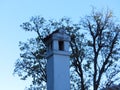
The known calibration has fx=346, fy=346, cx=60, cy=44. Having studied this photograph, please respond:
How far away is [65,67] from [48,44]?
3.43 ft

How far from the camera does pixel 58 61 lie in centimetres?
979

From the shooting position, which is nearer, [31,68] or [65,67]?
[65,67]

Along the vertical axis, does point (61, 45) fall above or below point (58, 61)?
above

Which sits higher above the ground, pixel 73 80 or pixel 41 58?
pixel 41 58

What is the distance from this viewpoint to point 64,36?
10.4 meters

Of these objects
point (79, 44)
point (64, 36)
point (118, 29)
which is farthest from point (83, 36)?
point (64, 36)

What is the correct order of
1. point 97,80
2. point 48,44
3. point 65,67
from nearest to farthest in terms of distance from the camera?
point 65,67, point 48,44, point 97,80

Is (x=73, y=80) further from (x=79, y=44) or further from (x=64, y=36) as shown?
(x=64, y=36)

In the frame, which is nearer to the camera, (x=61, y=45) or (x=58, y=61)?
(x=58, y=61)

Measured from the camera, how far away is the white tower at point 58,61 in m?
9.51

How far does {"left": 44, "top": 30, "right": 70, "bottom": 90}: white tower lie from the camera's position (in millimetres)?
9508

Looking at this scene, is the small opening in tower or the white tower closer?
the white tower

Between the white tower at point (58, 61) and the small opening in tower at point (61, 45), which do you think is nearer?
the white tower at point (58, 61)

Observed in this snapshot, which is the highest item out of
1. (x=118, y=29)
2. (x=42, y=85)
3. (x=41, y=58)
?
(x=118, y=29)
